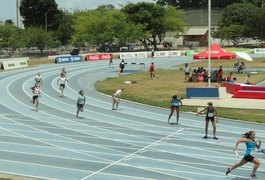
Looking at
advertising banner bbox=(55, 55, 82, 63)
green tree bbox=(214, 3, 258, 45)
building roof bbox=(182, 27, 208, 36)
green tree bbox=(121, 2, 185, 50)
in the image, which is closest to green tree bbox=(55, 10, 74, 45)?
green tree bbox=(121, 2, 185, 50)

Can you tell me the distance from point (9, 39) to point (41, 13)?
17974mm

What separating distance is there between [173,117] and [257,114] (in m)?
4.13

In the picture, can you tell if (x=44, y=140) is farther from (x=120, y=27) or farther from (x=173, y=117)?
(x=120, y=27)

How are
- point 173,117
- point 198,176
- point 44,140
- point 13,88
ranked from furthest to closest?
point 13,88 → point 173,117 → point 44,140 → point 198,176

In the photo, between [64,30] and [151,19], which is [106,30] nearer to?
[151,19]

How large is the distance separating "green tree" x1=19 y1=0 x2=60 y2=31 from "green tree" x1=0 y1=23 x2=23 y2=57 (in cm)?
1254

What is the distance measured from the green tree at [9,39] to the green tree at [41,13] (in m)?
12.5

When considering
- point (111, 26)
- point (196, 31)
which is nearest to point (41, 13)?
point (111, 26)

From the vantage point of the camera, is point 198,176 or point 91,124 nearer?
point 198,176

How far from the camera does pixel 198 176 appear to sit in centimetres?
1447

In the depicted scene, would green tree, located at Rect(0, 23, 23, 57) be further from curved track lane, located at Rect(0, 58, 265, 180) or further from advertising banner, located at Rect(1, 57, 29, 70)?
curved track lane, located at Rect(0, 58, 265, 180)

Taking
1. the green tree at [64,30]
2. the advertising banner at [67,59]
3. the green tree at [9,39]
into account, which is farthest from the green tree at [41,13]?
the advertising banner at [67,59]

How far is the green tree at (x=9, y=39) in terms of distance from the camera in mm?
77500

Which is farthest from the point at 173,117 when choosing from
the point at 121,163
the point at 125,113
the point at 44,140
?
the point at 121,163
